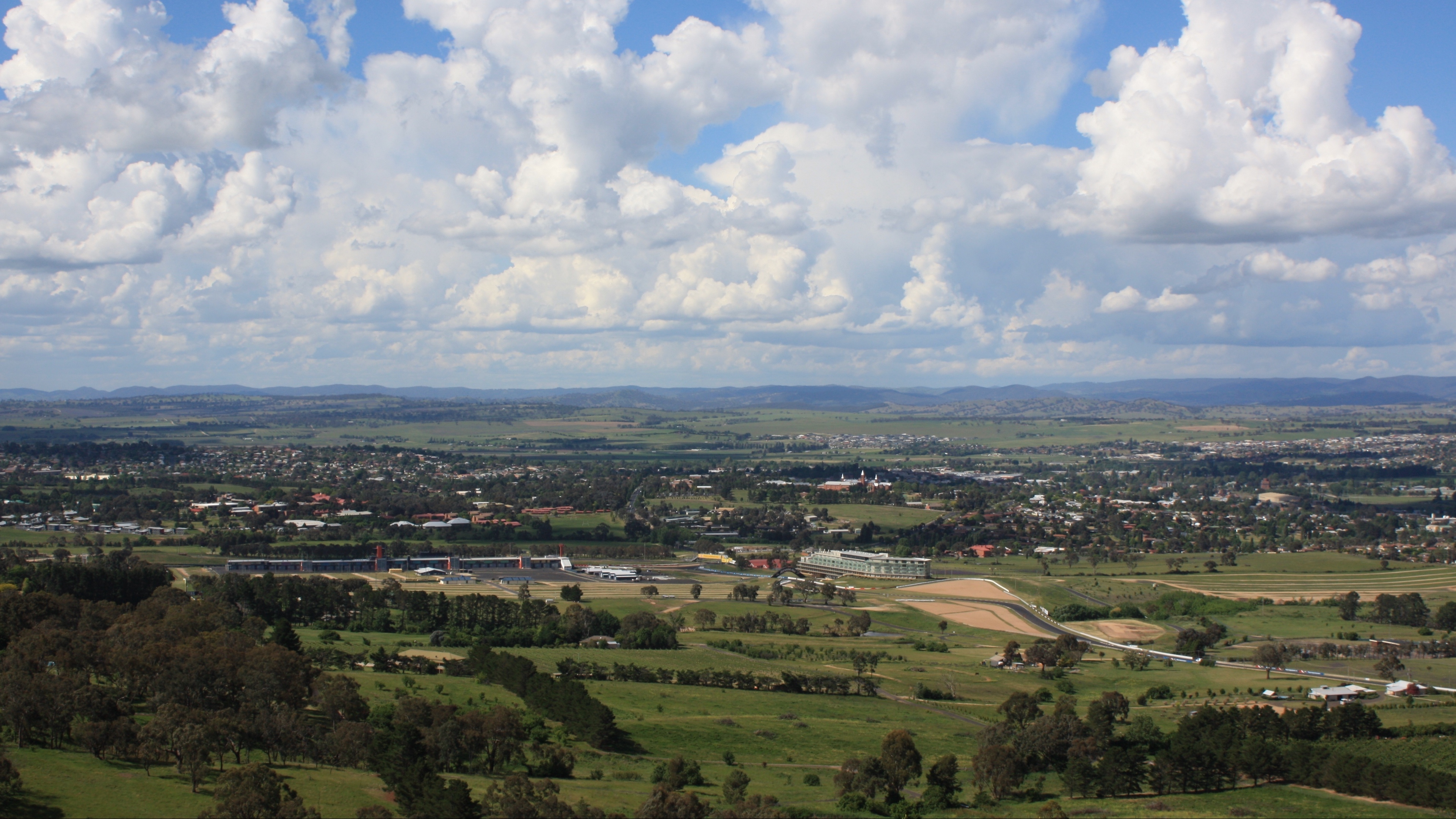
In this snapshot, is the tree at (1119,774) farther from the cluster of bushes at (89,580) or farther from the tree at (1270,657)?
the cluster of bushes at (89,580)

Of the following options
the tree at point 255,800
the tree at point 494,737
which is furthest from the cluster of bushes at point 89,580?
the tree at point 255,800

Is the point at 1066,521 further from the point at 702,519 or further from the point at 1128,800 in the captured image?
the point at 1128,800

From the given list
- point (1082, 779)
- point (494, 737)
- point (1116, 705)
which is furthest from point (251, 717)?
point (1116, 705)

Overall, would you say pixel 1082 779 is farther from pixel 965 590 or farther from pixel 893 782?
pixel 965 590

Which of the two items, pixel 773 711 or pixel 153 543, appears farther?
pixel 153 543

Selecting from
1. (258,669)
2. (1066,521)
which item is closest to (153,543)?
(258,669)

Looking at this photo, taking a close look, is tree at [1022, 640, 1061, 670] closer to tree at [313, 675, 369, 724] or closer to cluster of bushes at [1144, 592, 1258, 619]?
cluster of bushes at [1144, 592, 1258, 619]
